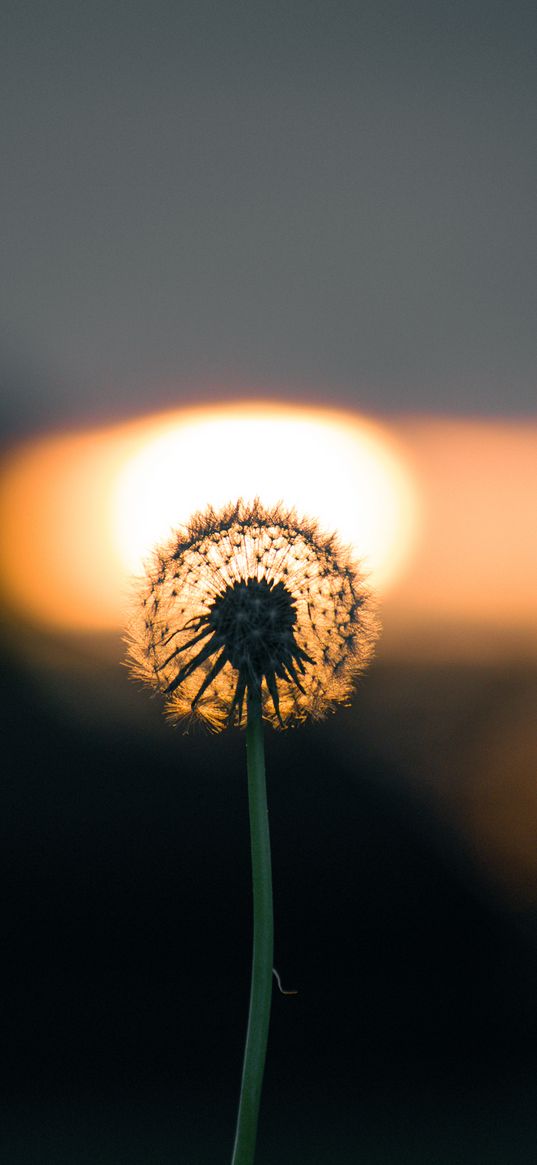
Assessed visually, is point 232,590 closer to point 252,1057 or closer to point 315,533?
point 315,533

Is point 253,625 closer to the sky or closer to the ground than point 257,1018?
closer to the sky

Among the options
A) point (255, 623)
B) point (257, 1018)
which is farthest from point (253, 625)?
point (257, 1018)

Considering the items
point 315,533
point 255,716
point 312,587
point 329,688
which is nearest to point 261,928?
point 255,716

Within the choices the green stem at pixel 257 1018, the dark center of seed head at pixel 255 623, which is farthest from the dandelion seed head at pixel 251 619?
the green stem at pixel 257 1018

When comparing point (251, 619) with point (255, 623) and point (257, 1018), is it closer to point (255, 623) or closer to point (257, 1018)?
point (255, 623)

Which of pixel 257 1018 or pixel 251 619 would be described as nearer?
pixel 257 1018

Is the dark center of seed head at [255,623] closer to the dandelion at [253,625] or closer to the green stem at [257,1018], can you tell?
the dandelion at [253,625]

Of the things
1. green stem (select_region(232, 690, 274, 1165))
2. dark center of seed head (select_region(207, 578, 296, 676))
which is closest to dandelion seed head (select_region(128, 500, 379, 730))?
dark center of seed head (select_region(207, 578, 296, 676))
